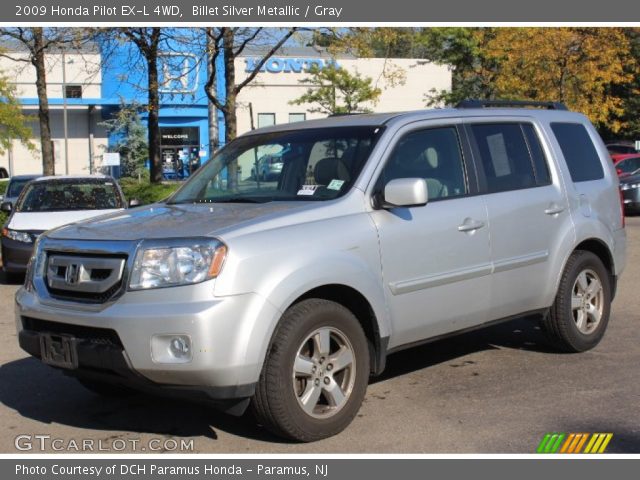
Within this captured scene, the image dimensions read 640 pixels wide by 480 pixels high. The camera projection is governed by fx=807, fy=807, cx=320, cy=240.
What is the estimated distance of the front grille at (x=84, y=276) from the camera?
4.32m

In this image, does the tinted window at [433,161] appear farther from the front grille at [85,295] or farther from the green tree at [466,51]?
the green tree at [466,51]

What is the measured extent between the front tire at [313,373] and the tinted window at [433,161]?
1174 mm

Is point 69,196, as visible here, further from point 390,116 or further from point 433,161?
point 433,161

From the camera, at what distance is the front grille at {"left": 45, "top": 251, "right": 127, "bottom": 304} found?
14.2 ft

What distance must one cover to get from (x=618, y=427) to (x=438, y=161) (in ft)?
6.80

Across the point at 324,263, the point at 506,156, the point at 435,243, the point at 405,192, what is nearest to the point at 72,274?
the point at 324,263

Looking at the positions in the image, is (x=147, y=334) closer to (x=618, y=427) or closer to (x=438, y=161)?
(x=438, y=161)

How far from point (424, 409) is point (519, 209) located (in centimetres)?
166

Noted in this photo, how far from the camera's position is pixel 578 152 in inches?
265

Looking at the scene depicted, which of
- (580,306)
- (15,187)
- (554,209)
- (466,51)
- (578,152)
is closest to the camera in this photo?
(554,209)

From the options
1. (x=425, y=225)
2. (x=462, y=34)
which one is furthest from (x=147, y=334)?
(x=462, y=34)

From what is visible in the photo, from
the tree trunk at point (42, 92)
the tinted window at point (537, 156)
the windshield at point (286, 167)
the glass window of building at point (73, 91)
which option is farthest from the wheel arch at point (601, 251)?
the glass window of building at point (73, 91)

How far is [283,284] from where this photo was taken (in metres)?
4.34

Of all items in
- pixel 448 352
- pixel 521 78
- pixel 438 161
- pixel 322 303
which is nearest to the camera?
pixel 322 303
